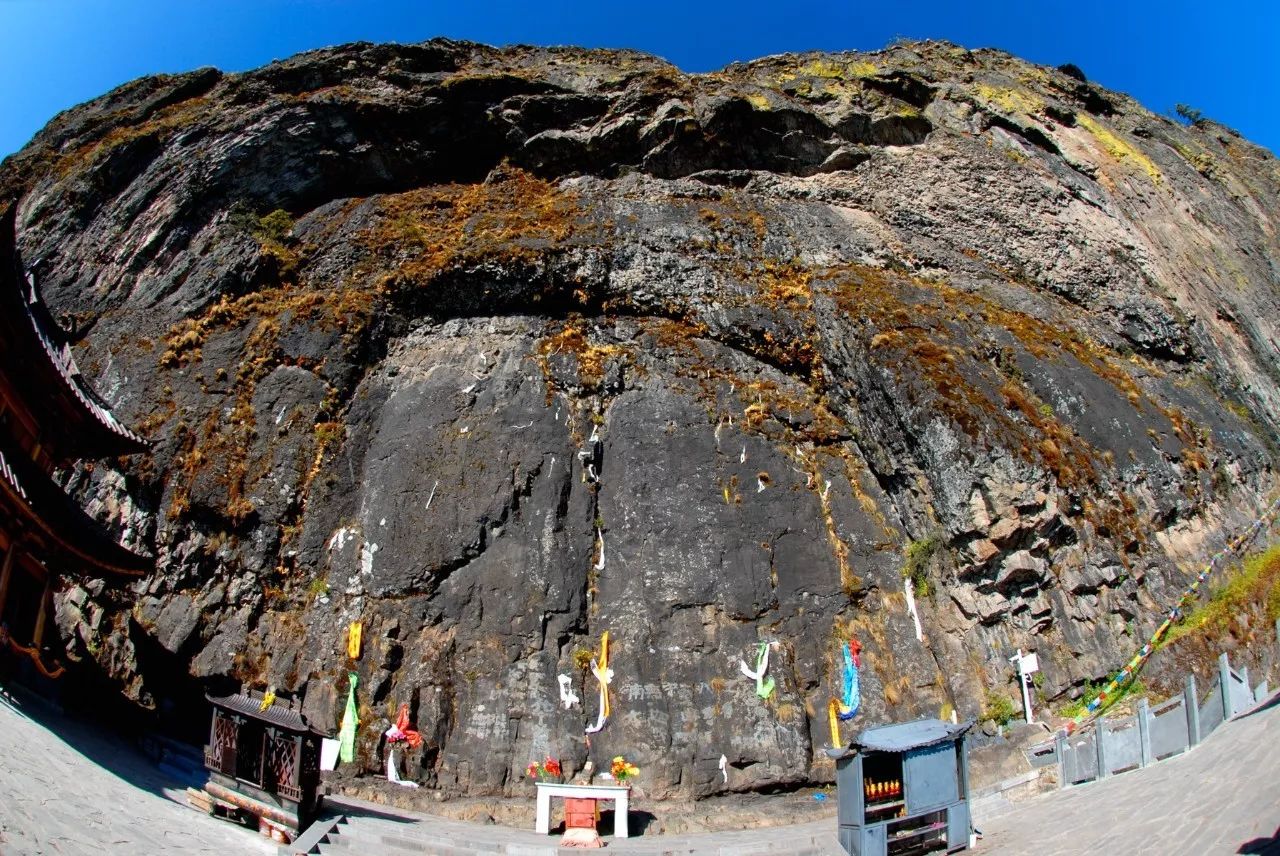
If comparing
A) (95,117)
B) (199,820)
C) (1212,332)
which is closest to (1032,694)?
(199,820)

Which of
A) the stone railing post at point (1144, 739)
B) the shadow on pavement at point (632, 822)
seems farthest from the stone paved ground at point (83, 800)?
the stone railing post at point (1144, 739)

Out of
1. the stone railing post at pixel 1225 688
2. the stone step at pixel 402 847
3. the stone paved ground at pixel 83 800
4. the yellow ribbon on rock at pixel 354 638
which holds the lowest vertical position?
the stone step at pixel 402 847

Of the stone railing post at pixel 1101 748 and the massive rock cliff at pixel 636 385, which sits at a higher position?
the massive rock cliff at pixel 636 385

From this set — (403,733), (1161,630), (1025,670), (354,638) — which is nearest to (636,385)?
(354,638)

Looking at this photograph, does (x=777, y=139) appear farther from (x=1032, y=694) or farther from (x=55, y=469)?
(x=55, y=469)

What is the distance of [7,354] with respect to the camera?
16.4 meters

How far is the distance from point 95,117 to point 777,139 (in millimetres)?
20807

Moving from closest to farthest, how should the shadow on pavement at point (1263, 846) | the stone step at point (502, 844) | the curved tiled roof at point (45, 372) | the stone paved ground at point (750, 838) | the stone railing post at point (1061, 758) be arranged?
the shadow on pavement at point (1263, 846) < the stone paved ground at point (750, 838) < the stone step at point (502, 844) < the stone railing post at point (1061, 758) < the curved tiled roof at point (45, 372)

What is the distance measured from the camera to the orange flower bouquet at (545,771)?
15234mm

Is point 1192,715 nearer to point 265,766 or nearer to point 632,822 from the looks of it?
point 632,822

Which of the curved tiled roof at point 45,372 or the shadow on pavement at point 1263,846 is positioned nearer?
the shadow on pavement at point 1263,846

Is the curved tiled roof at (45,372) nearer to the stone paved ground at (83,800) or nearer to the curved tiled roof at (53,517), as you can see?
the curved tiled roof at (53,517)

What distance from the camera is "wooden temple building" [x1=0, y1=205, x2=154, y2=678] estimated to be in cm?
1362

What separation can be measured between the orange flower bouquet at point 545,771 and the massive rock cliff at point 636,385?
13.1 inches
